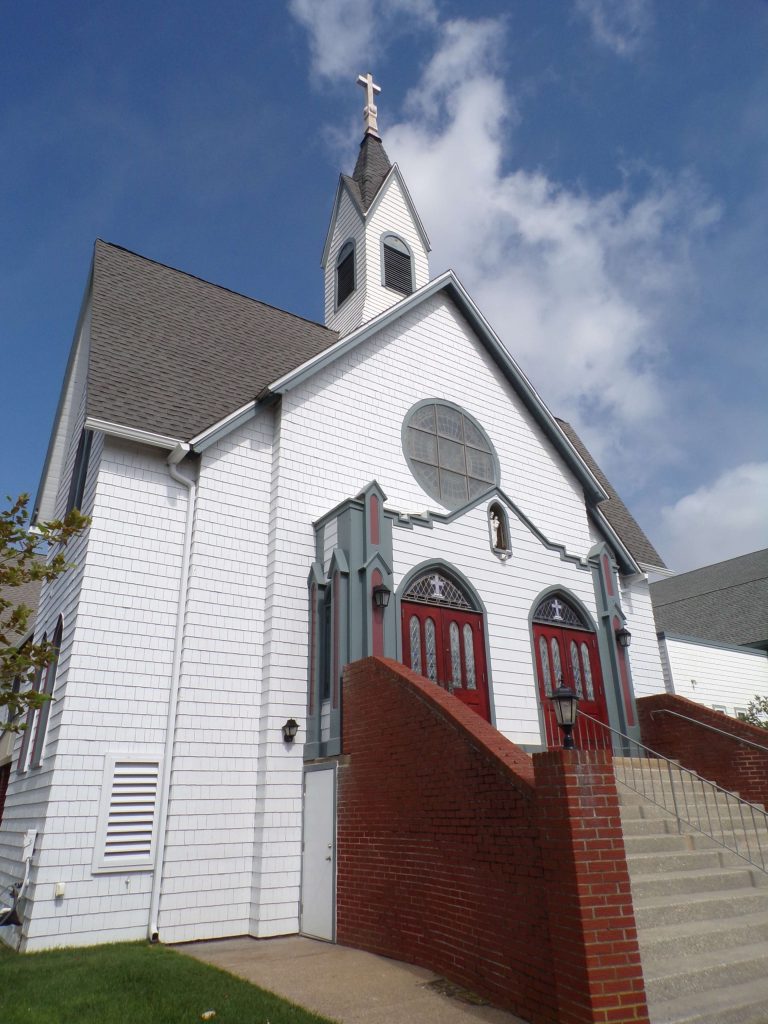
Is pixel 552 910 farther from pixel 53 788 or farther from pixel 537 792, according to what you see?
pixel 53 788

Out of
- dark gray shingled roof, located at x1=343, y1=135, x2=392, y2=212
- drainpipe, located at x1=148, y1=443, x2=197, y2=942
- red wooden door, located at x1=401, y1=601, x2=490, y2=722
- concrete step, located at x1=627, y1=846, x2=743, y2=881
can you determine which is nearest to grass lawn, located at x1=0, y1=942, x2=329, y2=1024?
drainpipe, located at x1=148, y1=443, x2=197, y2=942

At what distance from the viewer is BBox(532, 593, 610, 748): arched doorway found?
12727mm

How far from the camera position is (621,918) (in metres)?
5.66

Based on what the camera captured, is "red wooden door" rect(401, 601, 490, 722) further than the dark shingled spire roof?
No

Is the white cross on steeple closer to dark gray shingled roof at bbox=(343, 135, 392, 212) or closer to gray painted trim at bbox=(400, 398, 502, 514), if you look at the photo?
dark gray shingled roof at bbox=(343, 135, 392, 212)

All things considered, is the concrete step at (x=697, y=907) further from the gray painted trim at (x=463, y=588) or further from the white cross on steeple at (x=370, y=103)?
the white cross on steeple at (x=370, y=103)

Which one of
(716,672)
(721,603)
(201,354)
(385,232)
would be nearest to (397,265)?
(385,232)

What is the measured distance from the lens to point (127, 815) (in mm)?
9461

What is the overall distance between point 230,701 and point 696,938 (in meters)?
6.42

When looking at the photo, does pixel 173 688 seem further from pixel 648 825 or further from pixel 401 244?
pixel 401 244

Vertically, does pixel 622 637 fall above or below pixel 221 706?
above

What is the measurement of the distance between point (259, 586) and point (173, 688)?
2.03 m

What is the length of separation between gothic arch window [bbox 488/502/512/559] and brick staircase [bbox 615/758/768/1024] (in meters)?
4.93

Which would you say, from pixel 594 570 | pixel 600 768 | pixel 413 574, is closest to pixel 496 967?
pixel 600 768
